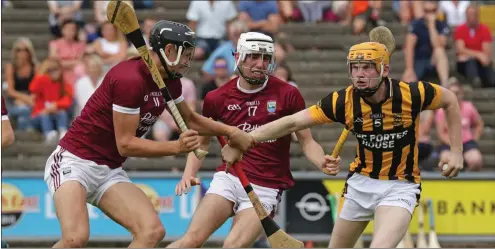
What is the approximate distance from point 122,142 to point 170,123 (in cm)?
541

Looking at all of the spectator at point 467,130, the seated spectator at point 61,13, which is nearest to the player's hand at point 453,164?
the spectator at point 467,130

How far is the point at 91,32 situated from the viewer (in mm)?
14906

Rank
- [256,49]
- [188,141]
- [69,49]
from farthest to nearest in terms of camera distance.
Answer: [69,49] → [256,49] → [188,141]

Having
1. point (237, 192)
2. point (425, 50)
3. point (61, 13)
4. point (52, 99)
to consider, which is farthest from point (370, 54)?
point (61, 13)

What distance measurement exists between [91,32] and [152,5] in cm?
132

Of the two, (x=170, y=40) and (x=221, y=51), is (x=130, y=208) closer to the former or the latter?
(x=170, y=40)

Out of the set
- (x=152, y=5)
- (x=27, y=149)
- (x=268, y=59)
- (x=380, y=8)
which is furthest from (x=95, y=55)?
(x=268, y=59)

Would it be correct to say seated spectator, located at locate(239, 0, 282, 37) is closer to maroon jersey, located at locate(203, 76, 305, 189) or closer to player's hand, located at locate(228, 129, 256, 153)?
maroon jersey, located at locate(203, 76, 305, 189)

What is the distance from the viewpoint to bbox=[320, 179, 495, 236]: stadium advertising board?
41.0 ft

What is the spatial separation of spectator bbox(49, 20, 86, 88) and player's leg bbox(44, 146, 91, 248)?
234 inches

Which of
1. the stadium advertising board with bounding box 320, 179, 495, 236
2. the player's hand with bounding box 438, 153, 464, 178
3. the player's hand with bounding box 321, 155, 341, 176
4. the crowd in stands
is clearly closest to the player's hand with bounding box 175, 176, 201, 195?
the player's hand with bounding box 321, 155, 341, 176

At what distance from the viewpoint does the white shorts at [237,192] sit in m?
8.90

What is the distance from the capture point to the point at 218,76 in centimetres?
1368

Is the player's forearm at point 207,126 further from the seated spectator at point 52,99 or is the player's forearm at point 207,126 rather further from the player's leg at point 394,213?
the seated spectator at point 52,99
